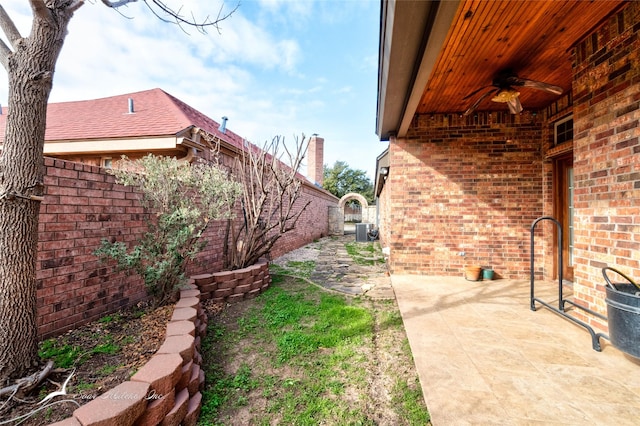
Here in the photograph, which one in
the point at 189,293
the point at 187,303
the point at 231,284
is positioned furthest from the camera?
the point at 231,284

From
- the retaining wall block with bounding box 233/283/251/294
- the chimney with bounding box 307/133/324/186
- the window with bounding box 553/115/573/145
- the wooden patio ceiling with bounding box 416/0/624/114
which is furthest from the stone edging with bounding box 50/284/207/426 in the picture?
the chimney with bounding box 307/133/324/186

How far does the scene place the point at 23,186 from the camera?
5.32 feet

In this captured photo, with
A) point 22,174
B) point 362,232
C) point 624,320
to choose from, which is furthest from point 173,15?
point 362,232

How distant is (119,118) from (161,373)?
6.70m

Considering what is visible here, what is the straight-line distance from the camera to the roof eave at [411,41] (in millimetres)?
1988

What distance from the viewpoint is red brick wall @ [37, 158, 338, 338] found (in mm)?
2178

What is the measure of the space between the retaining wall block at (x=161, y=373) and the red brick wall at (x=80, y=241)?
1.30 meters

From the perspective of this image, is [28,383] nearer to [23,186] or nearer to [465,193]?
[23,186]

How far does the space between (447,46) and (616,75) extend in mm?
1586

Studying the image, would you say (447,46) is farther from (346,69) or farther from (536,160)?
(346,69)

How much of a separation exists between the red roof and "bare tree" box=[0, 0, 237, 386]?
10.2 feet

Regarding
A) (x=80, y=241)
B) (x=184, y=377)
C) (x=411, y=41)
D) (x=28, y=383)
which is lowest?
(x=184, y=377)

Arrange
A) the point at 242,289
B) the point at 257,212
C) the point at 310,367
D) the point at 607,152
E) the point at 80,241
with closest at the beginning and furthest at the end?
1. the point at 310,367
2. the point at 80,241
3. the point at 607,152
4. the point at 242,289
5. the point at 257,212

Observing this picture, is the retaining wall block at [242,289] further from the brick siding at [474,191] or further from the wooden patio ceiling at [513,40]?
the wooden patio ceiling at [513,40]
